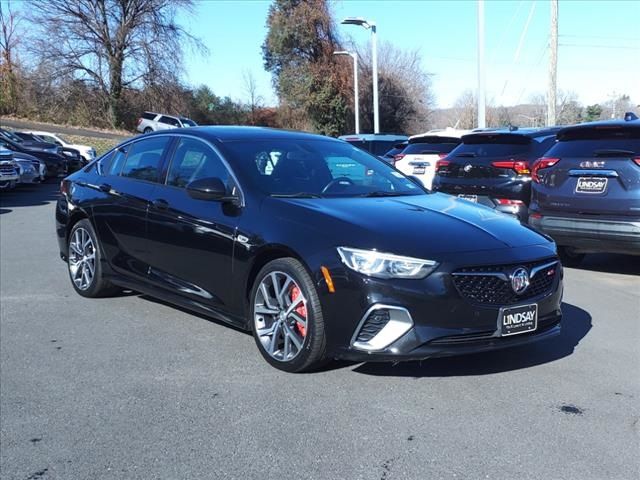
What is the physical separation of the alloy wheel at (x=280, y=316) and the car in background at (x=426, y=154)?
7838 millimetres

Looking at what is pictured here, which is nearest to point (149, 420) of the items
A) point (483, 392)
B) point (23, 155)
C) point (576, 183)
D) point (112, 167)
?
point (483, 392)

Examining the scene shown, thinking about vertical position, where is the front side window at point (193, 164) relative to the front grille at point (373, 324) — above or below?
above

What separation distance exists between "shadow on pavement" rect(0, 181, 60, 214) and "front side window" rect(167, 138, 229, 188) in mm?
10515

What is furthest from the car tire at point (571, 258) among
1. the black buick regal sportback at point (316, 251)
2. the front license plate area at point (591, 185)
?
the black buick regal sportback at point (316, 251)

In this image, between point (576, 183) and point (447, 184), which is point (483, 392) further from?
point (447, 184)

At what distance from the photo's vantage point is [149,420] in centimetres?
377

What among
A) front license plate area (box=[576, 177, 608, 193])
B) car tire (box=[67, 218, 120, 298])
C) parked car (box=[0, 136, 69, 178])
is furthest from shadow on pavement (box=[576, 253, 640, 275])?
parked car (box=[0, 136, 69, 178])

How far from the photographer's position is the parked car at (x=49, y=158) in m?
22.8

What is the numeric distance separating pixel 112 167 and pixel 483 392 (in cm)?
411

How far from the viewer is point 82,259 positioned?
6.57 meters

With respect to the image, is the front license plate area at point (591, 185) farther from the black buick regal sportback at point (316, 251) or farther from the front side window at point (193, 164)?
the front side window at point (193, 164)

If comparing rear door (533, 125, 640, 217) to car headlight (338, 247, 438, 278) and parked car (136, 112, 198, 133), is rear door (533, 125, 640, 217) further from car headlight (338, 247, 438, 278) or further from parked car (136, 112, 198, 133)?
parked car (136, 112, 198, 133)

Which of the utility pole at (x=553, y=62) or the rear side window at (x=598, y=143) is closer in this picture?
the rear side window at (x=598, y=143)

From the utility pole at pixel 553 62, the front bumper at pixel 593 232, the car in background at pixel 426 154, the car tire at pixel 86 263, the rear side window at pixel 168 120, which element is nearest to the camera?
the car tire at pixel 86 263
